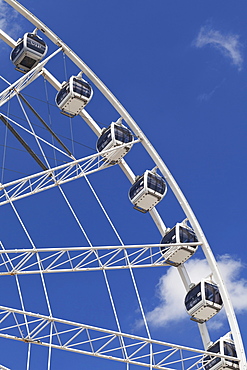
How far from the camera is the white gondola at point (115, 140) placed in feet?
81.6

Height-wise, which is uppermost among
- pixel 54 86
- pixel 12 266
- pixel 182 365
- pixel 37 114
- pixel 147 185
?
pixel 54 86

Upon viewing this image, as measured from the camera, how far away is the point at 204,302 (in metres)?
23.8

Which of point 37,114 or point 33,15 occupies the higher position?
point 33,15

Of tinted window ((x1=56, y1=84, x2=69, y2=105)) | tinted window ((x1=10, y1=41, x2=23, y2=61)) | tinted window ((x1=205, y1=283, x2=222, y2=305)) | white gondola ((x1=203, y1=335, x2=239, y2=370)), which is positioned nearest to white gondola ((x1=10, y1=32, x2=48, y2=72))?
tinted window ((x1=10, y1=41, x2=23, y2=61))

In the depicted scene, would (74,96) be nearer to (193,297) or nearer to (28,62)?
(28,62)

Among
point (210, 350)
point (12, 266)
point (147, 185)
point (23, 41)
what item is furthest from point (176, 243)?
point (23, 41)

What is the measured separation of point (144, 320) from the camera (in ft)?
71.3

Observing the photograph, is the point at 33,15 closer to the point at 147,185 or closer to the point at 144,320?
the point at 147,185

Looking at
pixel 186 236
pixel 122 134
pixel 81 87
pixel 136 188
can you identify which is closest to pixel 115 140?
pixel 122 134

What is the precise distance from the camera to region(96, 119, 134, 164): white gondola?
81.6 ft

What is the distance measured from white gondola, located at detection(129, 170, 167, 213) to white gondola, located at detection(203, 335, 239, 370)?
5.54m

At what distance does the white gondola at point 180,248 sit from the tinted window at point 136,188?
1931 millimetres

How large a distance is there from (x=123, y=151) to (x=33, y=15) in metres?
5.81

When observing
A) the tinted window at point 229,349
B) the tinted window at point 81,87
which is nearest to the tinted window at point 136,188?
the tinted window at point 81,87
